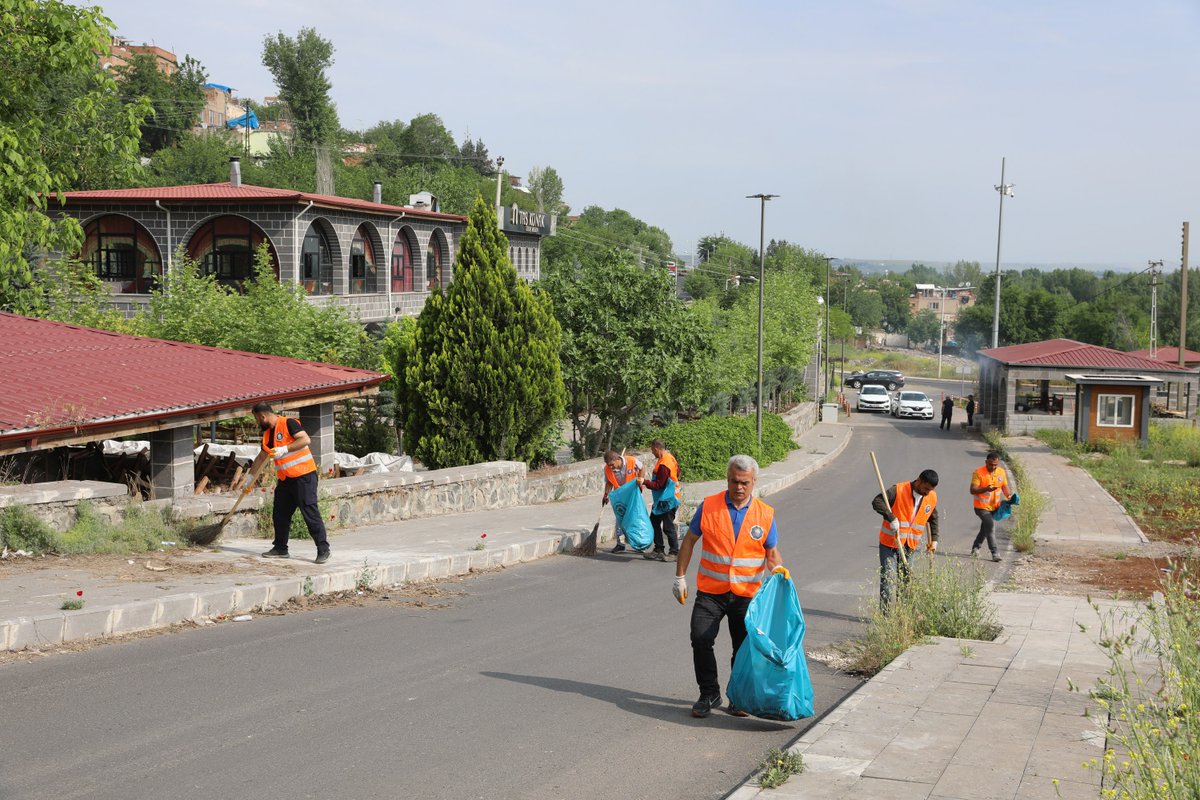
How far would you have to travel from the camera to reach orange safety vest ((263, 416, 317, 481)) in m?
11.1

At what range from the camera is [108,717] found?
6770 mm

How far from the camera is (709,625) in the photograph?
7.32 meters

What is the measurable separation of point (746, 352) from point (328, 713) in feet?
138

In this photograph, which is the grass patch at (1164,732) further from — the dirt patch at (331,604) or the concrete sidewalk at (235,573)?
the concrete sidewalk at (235,573)

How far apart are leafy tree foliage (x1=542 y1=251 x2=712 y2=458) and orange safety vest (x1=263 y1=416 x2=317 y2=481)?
1554 cm

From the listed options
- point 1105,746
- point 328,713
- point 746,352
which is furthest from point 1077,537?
point 746,352

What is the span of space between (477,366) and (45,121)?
8335 millimetres

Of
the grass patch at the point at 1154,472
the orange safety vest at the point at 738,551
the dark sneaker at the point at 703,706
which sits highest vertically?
the orange safety vest at the point at 738,551

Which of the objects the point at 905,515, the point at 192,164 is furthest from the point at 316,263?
the point at 192,164

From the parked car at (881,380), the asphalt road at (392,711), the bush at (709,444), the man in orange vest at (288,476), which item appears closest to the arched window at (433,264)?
the bush at (709,444)

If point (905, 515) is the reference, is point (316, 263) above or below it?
above

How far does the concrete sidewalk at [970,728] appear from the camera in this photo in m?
5.89

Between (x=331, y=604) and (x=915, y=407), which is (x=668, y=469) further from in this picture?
(x=915, y=407)

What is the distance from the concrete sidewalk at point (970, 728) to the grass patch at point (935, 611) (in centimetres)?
20
